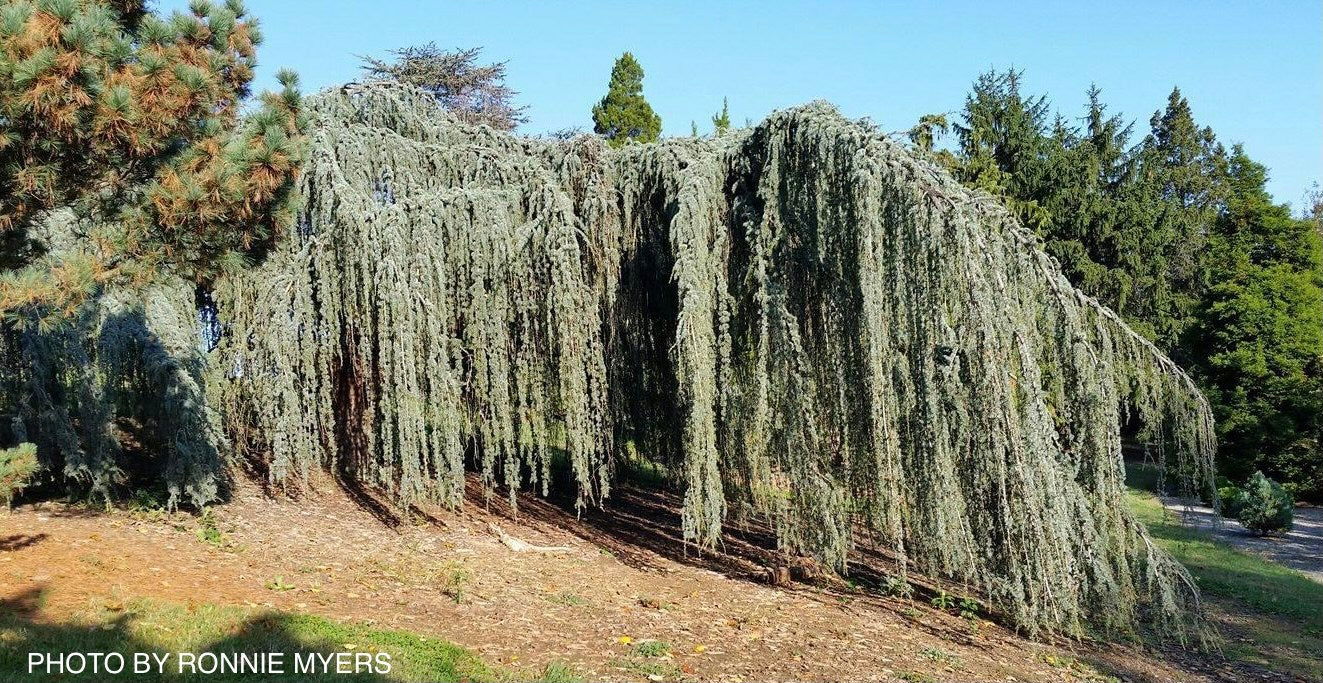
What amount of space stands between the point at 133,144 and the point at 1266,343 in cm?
2093

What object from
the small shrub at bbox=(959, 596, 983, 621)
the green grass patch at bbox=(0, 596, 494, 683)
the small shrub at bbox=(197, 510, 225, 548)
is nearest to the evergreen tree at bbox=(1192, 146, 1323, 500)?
the small shrub at bbox=(959, 596, 983, 621)

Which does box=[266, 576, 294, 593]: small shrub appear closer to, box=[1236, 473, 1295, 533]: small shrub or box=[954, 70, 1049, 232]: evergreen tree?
box=[1236, 473, 1295, 533]: small shrub

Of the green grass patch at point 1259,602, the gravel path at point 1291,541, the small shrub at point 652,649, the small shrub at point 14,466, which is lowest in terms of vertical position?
the gravel path at point 1291,541

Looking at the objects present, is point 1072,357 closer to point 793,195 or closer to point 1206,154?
point 793,195

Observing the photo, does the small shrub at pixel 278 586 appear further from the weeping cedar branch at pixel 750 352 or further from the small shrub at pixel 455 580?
the weeping cedar branch at pixel 750 352

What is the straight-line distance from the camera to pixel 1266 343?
18.5 metres

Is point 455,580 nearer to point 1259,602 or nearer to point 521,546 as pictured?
point 521,546

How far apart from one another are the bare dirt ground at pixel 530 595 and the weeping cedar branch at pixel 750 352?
43 cm

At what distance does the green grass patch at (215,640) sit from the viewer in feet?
14.7

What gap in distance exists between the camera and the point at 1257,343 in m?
18.5

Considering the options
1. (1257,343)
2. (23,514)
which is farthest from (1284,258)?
(23,514)

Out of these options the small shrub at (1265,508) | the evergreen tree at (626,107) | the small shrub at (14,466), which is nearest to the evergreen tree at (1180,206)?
the small shrub at (1265,508)

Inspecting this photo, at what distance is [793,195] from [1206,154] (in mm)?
33319

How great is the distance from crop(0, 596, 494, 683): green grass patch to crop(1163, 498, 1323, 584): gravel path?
9429 millimetres
